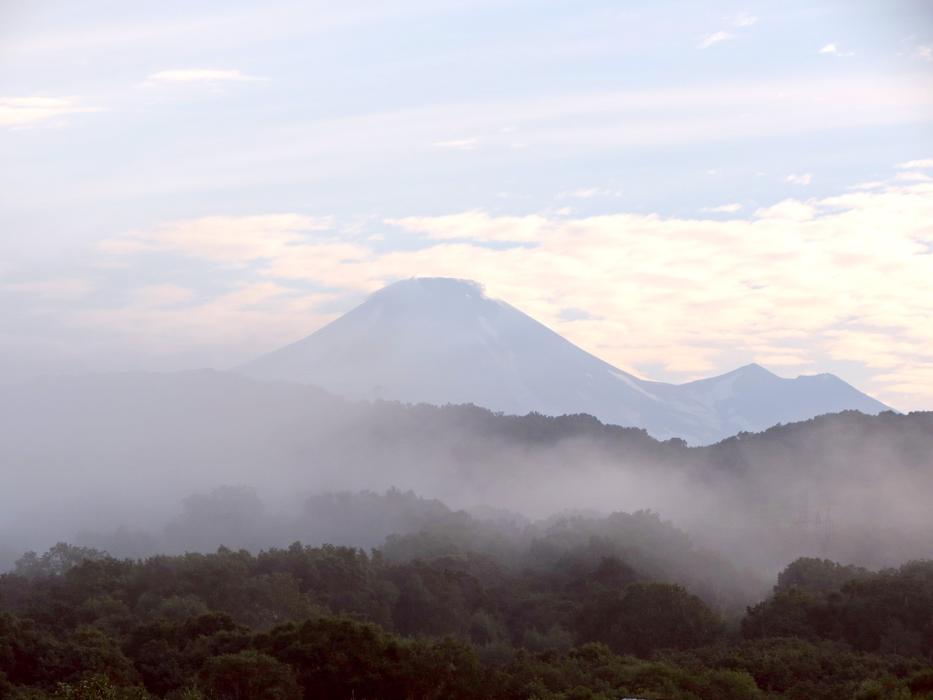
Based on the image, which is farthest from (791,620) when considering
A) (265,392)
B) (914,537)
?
(265,392)

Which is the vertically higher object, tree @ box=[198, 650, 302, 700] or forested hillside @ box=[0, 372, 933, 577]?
forested hillside @ box=[0, 372, 933, 577]

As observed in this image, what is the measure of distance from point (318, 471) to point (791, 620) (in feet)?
253

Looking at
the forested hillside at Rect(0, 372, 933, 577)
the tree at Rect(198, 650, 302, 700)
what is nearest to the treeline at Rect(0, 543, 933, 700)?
→ the tree at Rect(198, 650, 302, 700)

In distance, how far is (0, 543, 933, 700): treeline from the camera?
3559 centimetres

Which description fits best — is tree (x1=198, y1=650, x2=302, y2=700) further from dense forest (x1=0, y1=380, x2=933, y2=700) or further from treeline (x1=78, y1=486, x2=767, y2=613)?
treeline (x1=78, y1=486, x2=767, y2=613)

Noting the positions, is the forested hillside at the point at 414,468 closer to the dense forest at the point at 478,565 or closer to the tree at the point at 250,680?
the dense forest at the point at 478,565

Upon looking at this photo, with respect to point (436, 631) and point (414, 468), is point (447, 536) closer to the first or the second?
point (436, 631)

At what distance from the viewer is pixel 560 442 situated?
11744 centimetres

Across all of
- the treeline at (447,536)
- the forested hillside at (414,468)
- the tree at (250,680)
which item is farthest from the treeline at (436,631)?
the forested hillside at (414,468)

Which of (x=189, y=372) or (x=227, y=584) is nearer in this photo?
(x=227, y=584)

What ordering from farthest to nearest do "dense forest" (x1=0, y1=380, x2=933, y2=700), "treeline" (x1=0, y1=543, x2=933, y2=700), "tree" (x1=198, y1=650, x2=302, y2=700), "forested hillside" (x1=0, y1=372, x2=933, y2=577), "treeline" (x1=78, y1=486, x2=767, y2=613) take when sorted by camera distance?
"forested hillside" (x1=0, y1=372, x2=933, y2=577) < "treeline" (x1=78, y1=486, x2=767, y2=613) < "dense forest" (x1=0, y1=380, x2=933, y2=700) < "treeline" (x1=0, y1=543, x2=933, y2=700) < "tree" (x1=198, y1=650, x2=302, y2=700)

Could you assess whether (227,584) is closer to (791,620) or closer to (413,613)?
(413,613)

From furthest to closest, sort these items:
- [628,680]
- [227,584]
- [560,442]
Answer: [560,442] < [227,584] < [628,680]

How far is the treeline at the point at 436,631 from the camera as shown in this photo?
117ft
